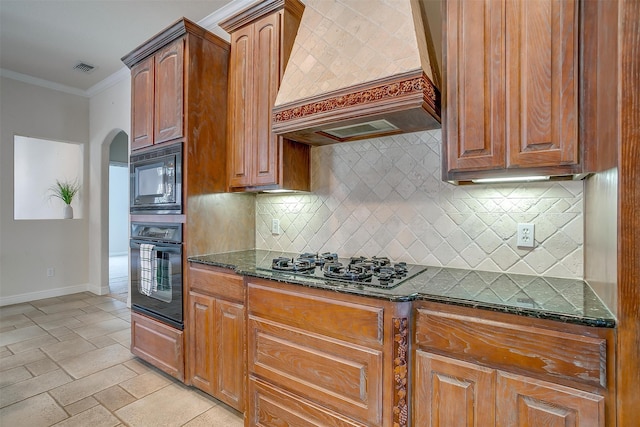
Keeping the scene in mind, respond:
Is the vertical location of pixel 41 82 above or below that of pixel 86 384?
above

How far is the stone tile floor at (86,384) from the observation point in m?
2.05

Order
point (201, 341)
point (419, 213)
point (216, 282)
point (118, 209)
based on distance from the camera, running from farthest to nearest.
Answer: point (118, 209), point (201, 341), point (216, 282), point (419, 213)

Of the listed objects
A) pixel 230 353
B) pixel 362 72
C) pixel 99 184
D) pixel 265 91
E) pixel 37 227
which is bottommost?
pixel 230 353

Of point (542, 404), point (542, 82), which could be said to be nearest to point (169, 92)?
point (542, 82)

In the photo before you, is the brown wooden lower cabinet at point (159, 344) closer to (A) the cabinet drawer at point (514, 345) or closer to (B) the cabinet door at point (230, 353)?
(B) the cabinet door at point (230, 353)

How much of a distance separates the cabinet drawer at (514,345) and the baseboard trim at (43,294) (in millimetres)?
5587

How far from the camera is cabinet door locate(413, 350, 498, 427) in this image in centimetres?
120

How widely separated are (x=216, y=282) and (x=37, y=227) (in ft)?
13.8

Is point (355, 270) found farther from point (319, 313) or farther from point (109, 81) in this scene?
point (109, 81)

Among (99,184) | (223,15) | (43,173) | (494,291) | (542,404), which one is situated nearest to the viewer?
(542,404)

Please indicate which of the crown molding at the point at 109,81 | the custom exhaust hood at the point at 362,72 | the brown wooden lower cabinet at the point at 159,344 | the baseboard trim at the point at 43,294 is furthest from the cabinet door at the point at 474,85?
the baseboard trim at the point at 43,294

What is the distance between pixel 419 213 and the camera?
79.0 inches

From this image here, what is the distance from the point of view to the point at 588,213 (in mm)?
1475

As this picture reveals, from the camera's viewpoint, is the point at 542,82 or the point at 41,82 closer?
the point at 542,82
